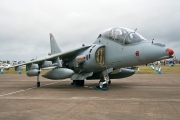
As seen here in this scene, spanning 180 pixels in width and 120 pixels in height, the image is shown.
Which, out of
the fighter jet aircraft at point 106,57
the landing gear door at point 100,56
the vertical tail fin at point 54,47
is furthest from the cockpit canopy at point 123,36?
the vertical tail fin at point 54,47

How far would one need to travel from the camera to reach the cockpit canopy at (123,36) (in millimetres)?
10864

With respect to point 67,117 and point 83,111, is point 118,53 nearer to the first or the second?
point 83,111

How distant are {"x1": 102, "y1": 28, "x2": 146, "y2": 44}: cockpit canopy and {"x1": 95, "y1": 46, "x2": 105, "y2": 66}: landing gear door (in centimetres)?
77

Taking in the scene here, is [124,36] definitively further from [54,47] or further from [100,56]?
[54,47]

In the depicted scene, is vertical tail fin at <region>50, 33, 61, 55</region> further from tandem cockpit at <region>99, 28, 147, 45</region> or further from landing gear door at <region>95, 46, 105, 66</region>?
tandem cockpit at <region>99, 28, 147, 45</region>

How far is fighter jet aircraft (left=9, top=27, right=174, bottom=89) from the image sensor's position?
10.2 meters

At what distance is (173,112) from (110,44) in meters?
6.39

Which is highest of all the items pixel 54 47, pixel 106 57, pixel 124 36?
pixel 54 47

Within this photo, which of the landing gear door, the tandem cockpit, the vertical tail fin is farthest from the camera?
the vertical tail fin

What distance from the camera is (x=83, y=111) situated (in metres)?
6.25

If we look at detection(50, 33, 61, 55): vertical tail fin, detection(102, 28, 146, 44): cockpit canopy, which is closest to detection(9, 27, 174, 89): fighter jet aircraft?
detection(102, 28, 146, 44): cockpit canopy

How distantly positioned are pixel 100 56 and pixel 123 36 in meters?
1.82

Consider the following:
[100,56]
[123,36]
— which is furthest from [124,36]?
[100,56]

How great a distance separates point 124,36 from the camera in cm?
1112
